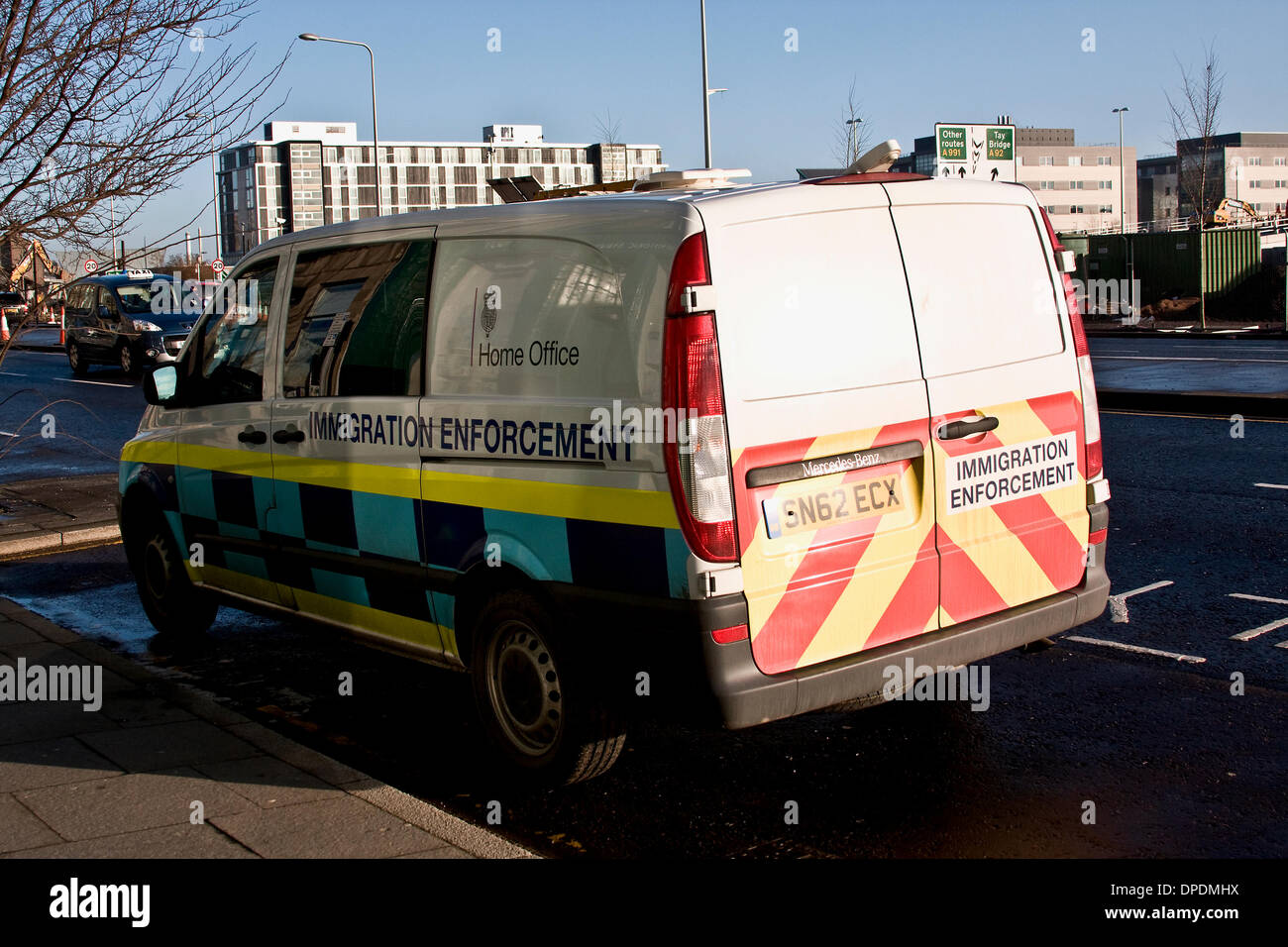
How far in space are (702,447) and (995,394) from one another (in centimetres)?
127

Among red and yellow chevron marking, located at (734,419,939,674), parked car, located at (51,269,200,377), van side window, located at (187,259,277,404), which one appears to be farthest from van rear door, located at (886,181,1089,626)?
parked car, located at (51,269,200,377)

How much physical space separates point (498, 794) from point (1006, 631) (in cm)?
189

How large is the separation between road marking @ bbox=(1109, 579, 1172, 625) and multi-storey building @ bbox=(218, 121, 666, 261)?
12051 cm

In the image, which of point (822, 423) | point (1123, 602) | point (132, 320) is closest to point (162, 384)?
point (822, 423)

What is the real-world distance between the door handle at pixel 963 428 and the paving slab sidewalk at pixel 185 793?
1.93 meters

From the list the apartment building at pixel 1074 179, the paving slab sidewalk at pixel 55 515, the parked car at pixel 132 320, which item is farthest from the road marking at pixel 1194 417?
the apartment building at pixel 1074 179

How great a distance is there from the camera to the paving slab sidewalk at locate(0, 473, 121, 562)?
9492 millimetres

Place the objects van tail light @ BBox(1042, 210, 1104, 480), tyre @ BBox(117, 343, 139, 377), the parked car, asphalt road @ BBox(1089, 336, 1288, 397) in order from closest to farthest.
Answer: van tail light @ BBox(1042, 210, 1104, 480) < asphalt road @ BBox(1089, 336, 1288, 397) < the parked car < tyre @ BBox(117, 343, 139, 377)

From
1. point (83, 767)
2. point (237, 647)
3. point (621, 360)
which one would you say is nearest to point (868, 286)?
point (621, 360)

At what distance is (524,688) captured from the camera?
4.65 m

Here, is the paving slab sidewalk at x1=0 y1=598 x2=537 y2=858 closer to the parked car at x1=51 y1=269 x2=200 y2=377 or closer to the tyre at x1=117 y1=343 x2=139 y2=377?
the parked car at x1=51 y1=269 x2=200 y2=377

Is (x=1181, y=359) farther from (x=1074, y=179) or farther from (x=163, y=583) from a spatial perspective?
(x=1074, y=179)

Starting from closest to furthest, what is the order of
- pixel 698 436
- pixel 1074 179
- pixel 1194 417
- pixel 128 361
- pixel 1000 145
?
pixel 698 436 → pixel 1194 417 → pixel 1000 145 → pixel 128 361 → pixel 1074 179
